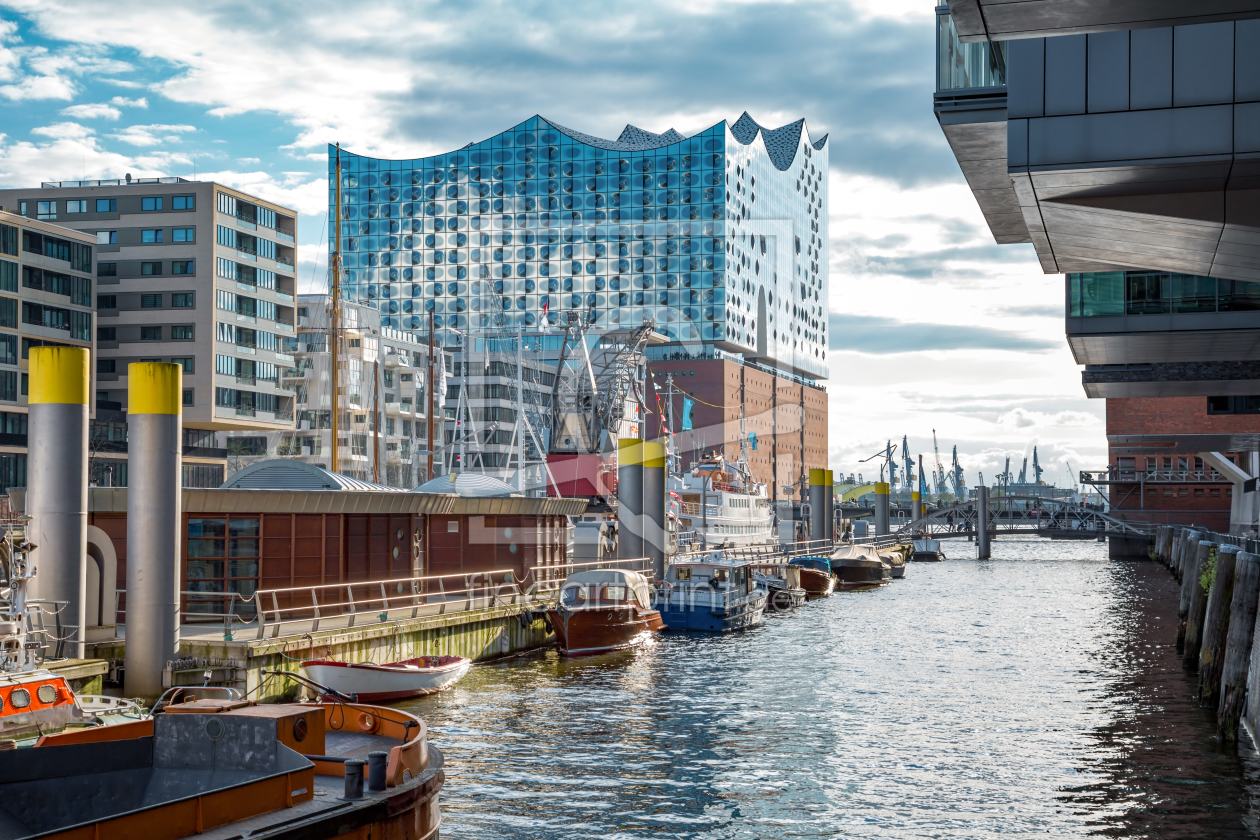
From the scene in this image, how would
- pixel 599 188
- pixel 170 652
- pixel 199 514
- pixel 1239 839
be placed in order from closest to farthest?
1. pixel 1239 839
2. pixel 170 652
3. pixel 199 514
4. pixel 599 188

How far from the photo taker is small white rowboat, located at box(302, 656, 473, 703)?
2767 cm

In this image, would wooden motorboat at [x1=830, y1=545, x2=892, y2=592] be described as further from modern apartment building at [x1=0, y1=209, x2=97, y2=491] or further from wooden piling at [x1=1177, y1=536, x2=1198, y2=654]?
modern apartment building at [x1=0, y1=209, x2=97, y2=491]

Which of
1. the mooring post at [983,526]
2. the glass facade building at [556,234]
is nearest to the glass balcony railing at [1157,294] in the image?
the mooring post at [983,526]

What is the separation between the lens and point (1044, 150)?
19.5m

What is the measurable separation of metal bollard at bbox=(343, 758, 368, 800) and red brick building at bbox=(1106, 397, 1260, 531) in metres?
114

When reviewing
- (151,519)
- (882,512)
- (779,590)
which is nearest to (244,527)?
(151,519)

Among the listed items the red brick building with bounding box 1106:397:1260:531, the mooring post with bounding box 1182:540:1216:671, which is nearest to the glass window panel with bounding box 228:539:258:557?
the mooring post with bounding box 1182:540:1216:671

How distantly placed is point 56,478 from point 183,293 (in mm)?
80116

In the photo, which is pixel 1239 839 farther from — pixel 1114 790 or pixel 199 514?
pixel 199 514

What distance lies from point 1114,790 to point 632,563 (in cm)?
Result: 3186

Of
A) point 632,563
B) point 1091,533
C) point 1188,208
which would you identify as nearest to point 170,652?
point 1188,208

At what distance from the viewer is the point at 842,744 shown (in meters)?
26.1

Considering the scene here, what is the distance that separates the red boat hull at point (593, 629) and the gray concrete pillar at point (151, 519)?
16239 mm

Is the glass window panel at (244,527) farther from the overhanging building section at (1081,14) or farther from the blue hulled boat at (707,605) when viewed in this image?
the overhanging building section at (1081,14)
